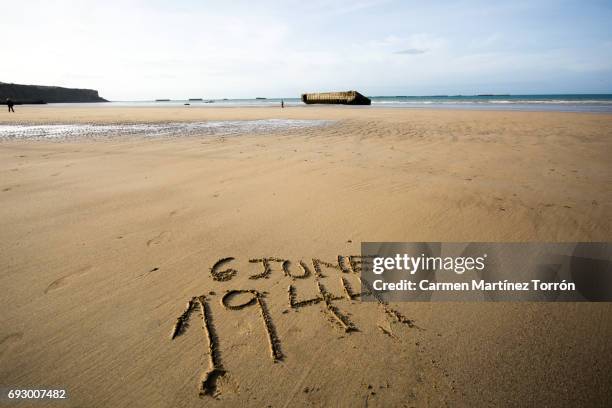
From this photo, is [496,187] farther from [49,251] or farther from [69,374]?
[49,251]

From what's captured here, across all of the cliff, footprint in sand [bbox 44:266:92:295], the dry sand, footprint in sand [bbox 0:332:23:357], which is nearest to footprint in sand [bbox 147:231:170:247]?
the dry sand

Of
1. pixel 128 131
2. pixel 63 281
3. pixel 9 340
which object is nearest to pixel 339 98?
pixel 128 131

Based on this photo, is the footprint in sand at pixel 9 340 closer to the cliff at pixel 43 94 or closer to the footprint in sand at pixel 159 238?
the footprint in sand at pixel 159 238

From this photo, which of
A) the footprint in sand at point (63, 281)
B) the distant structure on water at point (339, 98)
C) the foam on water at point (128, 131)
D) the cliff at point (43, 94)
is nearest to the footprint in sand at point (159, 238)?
the footprint in sand at point (63, 281)

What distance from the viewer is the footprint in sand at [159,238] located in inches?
102

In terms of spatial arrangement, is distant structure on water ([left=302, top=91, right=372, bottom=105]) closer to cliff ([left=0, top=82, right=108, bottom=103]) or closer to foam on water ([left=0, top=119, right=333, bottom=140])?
foam on water ([left=0, top=119, right=333, bottom=140])

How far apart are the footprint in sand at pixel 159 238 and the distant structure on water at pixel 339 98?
1355 inches

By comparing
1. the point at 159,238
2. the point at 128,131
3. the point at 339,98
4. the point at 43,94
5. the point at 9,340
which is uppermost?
the point at 43,94

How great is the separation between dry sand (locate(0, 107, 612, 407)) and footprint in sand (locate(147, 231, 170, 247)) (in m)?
0.02

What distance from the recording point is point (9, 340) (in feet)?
5.22

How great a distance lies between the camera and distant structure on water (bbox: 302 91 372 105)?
113 ft

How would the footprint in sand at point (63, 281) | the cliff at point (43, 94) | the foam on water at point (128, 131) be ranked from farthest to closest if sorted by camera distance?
the cliff at point (43, 94), the foam on water at point (128, 131), the footprint in sand at point (63, 281)

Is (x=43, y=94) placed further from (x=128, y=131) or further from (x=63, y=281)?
(x=63, y=281)

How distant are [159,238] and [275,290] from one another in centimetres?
126
